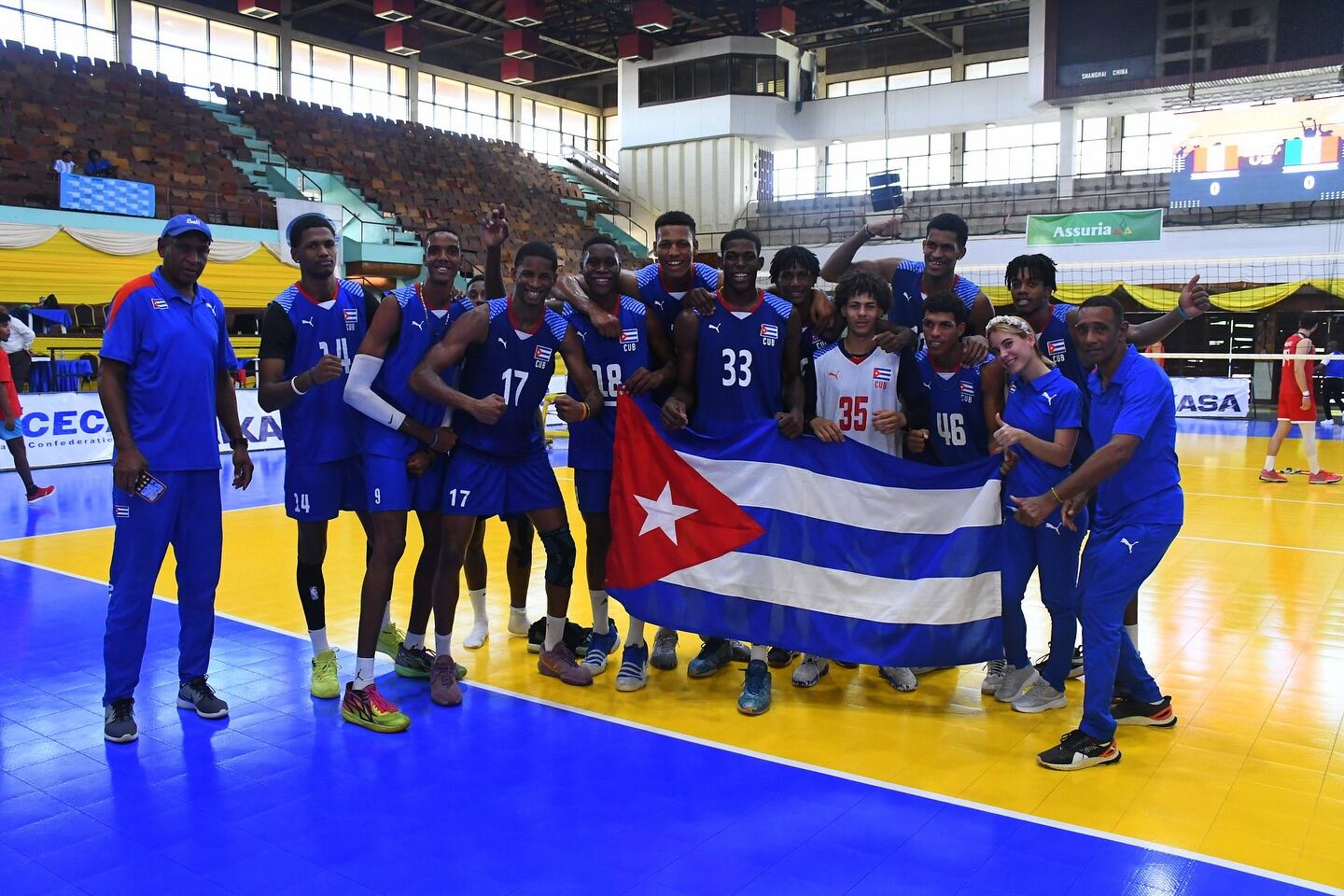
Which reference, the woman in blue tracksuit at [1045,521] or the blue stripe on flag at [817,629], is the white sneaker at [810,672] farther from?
the woman in blue tracksuit at [1045,521]

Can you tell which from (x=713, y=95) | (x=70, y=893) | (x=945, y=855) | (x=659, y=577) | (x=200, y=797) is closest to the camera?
(x=70, y=893)

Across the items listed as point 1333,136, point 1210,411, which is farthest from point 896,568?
point 1333,136

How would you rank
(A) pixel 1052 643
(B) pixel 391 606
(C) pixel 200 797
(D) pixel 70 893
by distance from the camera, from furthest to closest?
(B) pixel 391 606 → (A) pixel 1052 643 → (C) pixel 200 797 → (D) pixel 70 893

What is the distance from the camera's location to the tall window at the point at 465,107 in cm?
3381

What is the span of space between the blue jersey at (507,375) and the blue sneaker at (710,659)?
56.5 inches

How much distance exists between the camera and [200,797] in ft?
12.5

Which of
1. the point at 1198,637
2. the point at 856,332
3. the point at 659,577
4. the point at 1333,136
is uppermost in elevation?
the point at 1333,136

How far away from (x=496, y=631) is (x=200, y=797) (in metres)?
2.45

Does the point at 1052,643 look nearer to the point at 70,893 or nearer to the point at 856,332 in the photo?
the point at 856,332

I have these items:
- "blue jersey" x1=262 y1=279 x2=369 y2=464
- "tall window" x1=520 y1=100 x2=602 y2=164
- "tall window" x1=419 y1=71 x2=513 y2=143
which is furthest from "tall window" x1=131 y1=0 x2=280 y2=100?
"blue jersey" x1=262 y1=279 x2=369 y2=464

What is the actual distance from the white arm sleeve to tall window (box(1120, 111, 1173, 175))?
28.3m

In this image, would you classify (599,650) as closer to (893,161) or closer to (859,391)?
(859,391)

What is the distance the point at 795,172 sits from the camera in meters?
34.2

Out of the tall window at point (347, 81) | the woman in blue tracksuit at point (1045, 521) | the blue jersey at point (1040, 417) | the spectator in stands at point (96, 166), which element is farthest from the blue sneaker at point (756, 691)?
the tall window at point (347, 81)
